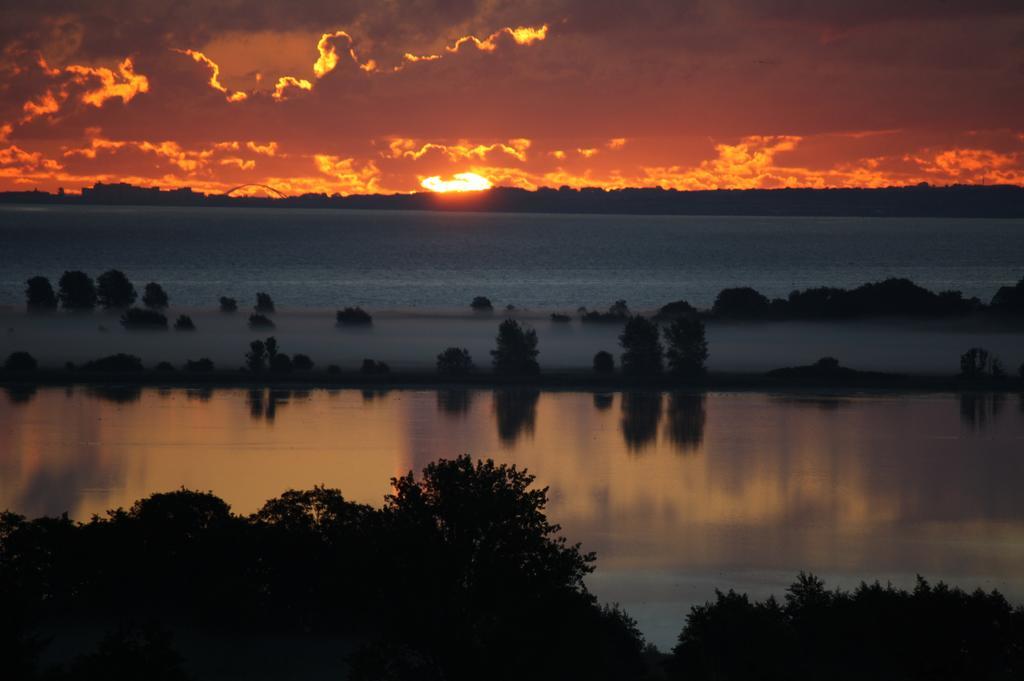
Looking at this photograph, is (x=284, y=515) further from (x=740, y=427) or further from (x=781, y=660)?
(x=740, y=427)

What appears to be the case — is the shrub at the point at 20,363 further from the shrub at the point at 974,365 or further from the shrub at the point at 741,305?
the shrub at the point at 741,305

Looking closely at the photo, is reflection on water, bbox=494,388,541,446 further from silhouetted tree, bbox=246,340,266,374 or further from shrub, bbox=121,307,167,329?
shrub, bbox=121,307,167,329

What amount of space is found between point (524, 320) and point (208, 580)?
4804 cm

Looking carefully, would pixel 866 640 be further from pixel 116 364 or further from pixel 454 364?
pixel 116 364

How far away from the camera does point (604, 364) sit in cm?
4584

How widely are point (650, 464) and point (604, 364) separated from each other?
14.1m

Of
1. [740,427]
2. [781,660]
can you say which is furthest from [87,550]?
[740,427]

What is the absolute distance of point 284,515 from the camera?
768 inches

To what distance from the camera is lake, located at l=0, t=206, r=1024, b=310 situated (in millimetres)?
90062

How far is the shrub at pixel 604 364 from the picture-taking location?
45500mm

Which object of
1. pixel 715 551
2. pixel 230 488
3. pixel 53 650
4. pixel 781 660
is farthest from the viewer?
pixel 230 488

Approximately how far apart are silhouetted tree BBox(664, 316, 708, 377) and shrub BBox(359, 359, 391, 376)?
8267 millimetres

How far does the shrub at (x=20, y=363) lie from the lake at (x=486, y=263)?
33777 mm

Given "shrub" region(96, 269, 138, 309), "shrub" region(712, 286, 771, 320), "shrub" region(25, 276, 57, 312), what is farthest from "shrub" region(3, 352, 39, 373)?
"shrub" region(712, 286, 771, 320)
